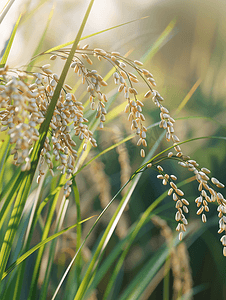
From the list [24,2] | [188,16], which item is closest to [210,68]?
[188,16]

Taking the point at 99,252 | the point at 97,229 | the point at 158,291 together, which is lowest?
the point at 158,291

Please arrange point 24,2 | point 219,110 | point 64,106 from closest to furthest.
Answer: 1. point 64,106
2. point 24,2
3. point 219,110

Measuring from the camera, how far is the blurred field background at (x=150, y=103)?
0.57 metres

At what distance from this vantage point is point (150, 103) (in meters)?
0.84

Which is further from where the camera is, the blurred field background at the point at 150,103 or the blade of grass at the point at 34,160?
the blurred field background at the point at 150,103

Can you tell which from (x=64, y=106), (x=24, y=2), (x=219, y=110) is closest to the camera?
(x=64, y=106)

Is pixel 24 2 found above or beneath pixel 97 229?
above

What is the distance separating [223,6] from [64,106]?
38.6 inches

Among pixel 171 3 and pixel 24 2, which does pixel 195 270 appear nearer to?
pixel 24 2

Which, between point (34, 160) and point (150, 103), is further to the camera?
point (150, 103)

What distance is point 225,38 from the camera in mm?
817

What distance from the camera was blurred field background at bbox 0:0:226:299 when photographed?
570 millimetres

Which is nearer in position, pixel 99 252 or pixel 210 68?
pixel 99 252

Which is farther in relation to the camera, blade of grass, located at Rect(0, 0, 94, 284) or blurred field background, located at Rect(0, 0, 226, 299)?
blurred field background, located at Rect(0, 0, 226, 299)
